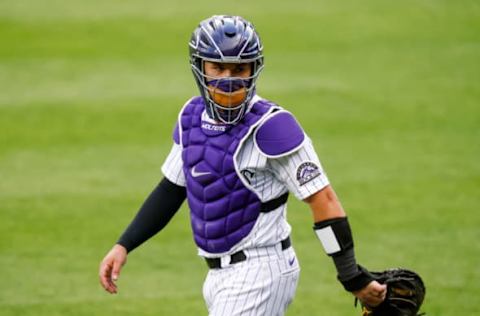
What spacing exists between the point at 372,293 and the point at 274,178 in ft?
2.18

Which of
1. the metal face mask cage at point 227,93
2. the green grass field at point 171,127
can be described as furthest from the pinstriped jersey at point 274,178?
the green grass field at point 171,127

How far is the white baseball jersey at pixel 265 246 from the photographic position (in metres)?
4.79

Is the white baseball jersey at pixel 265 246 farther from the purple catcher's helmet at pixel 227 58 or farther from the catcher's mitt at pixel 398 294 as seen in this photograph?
the catcher's mitt at pixel 398 294

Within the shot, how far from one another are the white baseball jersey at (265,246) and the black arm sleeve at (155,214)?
440 mm

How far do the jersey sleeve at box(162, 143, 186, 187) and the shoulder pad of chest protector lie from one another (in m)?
0.54

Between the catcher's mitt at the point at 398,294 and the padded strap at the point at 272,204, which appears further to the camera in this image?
the catcher's mitt at the point at 398,294

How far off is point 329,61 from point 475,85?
63.7 inches

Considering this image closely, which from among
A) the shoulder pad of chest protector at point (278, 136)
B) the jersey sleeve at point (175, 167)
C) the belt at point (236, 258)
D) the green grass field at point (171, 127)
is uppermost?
the shoulder pad of chest protector at point (278, 136)

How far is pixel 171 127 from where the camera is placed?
10.8 metres

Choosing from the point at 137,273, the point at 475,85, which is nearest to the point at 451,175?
the point at 475,85

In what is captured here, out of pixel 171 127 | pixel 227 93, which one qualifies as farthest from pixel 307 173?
pixel 171 127

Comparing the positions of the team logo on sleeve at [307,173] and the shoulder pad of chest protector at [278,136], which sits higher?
the shoulder pad of chest protector at [278,136]

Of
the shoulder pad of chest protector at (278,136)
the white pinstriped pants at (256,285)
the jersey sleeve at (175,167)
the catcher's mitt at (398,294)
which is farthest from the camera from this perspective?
the jersey sleeve at (175,167)

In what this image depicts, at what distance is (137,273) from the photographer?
7.94 m
